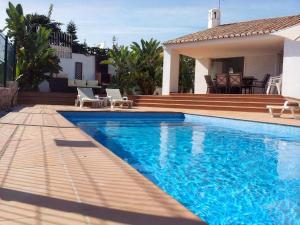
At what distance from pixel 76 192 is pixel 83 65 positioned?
26.7m

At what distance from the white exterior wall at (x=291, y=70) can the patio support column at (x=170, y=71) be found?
6187 millimetres

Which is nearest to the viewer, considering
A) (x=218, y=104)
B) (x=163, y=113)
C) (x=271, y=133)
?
(x=271, y=133)

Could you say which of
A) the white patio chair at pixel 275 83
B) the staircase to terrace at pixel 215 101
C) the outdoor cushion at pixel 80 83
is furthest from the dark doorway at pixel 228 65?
the outdoor cushion at pixel 80 83

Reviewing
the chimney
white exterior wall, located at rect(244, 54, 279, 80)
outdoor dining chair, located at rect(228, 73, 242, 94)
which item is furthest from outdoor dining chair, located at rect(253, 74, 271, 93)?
the chimney

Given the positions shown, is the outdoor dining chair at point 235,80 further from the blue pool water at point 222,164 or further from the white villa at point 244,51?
the blue pool water at point 222,164

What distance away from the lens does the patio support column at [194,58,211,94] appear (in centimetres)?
2219

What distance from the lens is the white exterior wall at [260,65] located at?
1911cm

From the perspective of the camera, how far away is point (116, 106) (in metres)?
18.4

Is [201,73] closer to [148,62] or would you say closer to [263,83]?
[148,62]

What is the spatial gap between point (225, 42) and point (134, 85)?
6.73 metres

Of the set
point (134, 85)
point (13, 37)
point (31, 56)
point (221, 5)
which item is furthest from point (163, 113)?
point (221, 5)

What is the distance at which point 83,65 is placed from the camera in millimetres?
28938

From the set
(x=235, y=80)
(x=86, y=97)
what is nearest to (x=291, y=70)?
(x=235, y=80)

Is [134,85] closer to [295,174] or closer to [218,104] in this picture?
[218,104]
